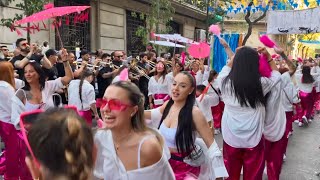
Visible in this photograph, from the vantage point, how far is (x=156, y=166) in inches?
94.7

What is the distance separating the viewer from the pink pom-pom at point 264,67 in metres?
4.52

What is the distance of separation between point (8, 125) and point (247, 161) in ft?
9.86

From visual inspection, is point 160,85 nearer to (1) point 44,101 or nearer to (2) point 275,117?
(1) point 44,101

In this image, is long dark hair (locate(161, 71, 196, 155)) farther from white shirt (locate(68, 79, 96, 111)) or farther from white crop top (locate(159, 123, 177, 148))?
white shirt (locate(68, 79, 96, 111))

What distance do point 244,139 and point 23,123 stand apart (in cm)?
283

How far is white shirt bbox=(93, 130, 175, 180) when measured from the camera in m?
2.40

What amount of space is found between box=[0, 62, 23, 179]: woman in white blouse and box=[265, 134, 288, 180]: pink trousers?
3076 mm

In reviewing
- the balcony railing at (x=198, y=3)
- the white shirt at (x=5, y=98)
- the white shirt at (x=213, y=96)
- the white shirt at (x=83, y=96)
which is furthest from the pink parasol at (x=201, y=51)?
the balcony railing at (x=198, y=3)

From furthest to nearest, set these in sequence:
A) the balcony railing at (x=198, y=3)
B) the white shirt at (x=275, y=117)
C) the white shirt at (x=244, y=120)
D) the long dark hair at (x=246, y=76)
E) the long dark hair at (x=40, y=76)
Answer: the balcony railing at (x=198, y=3) < the long dark hair at (x=40, y=76) < the white shirt at (x=275, y=117) < the white shirt at (x=244, y=120) < the long dark hair at (x=246, y=76)

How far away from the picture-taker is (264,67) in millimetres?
4547

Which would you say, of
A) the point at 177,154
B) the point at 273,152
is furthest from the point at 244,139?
the point at 177,154

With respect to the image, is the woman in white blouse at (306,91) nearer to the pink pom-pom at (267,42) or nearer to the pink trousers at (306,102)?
the pink trousers at (306,102)

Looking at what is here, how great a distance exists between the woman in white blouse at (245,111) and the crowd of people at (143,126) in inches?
0.4

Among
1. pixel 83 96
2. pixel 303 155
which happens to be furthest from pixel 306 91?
pixel 83 96
